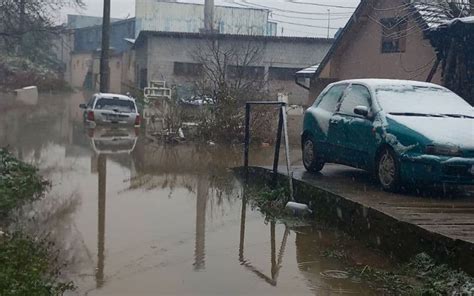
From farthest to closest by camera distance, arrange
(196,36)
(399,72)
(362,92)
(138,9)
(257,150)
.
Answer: (138,9)
(196,36)
(399,72)
(257,150)
(362,92)

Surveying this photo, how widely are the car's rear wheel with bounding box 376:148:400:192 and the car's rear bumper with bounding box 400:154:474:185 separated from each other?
9.3 inches

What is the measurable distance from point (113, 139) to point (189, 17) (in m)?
49.1

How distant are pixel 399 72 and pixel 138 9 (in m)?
46.4

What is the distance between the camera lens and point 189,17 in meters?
69.1

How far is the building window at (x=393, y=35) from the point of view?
2308cm

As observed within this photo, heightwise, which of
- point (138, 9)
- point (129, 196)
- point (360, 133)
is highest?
point (138, 9)

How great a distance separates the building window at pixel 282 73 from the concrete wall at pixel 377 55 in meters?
11.0

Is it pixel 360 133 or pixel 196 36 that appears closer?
pixel 360 133

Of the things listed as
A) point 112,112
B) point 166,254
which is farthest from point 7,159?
point 112,112

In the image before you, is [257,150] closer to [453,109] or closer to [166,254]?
[453,109]

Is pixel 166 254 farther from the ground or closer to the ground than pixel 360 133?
closer to the ground

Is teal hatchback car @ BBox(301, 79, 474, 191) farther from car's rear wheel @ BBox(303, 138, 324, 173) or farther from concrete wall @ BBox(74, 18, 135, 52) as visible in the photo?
concrete wall @ BBox(74, 18, 135, 52)

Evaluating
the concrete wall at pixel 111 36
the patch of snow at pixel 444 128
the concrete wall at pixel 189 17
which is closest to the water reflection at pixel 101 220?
the patch of snow at pixel 444 128

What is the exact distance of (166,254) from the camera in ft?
24.6
